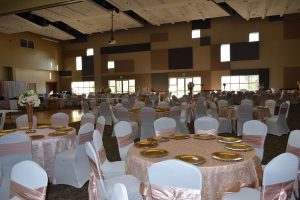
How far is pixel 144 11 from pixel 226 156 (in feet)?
50.4

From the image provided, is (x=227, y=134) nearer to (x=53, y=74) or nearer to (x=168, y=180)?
(x=168, y=180)

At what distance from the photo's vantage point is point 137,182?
3.06m

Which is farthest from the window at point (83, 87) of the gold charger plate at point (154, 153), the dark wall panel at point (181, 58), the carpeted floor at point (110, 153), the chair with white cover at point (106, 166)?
the gold charger plate at point (154, 153)

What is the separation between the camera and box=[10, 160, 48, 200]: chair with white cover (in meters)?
2.12

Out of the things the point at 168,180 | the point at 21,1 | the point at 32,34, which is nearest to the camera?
the point at 168,180

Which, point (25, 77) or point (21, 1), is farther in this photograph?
point (25, 77)

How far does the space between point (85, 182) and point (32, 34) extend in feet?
68.9

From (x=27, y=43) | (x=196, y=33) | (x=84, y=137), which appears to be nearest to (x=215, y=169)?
(x=84, y=137)

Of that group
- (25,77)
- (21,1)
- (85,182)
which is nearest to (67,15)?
(21,1)

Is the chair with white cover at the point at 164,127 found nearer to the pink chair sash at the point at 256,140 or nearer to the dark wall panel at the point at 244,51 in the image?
the pink chair sash at the point at 256,140

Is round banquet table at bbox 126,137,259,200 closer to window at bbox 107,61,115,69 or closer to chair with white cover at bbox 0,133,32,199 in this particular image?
chair with white cover at bbox 0,133,32,199

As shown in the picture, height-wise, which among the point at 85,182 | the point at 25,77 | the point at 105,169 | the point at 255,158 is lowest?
the point at 85,182

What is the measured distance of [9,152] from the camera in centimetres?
358

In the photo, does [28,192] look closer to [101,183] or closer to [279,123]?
[101,183]
